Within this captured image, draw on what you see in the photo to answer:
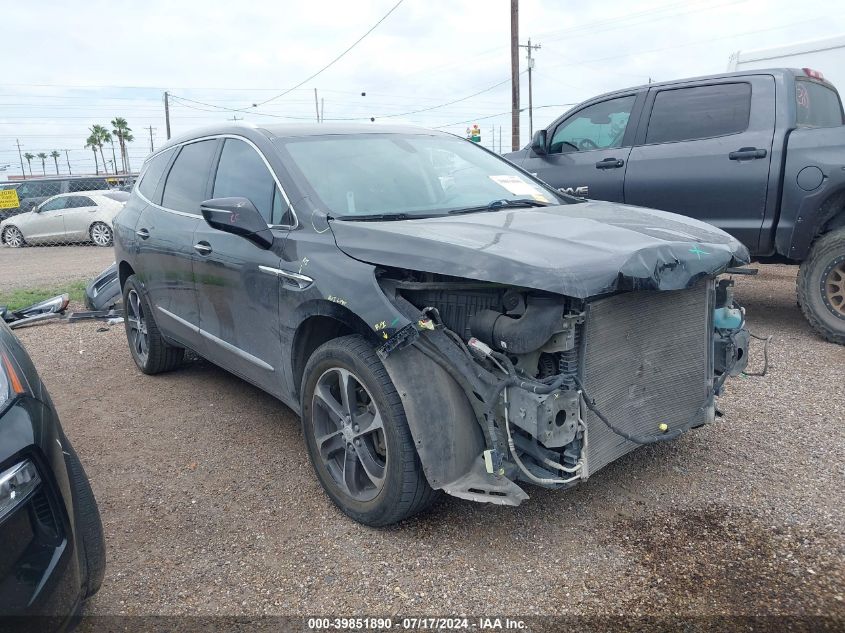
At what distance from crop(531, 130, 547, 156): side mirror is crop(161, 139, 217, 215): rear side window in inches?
132

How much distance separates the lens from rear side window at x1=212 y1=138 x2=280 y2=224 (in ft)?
11.6

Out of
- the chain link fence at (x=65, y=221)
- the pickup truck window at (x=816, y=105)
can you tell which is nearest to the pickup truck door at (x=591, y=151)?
the pickup truck window at (x=816, y=105)

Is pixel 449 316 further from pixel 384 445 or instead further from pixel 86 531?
pixel 86 531

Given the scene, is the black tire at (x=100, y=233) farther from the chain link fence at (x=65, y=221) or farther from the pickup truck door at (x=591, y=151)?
the pickup truck door at (x=591, y=151)

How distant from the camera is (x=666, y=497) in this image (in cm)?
315

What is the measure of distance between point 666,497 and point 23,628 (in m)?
2.57

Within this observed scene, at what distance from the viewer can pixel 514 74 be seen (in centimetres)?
2111

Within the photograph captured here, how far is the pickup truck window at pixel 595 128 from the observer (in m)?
6.45

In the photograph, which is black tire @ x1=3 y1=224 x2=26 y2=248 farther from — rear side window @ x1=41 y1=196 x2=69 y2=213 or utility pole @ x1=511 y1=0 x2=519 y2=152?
utility pole @ x1=511 y1=0 x2=519 y2=152

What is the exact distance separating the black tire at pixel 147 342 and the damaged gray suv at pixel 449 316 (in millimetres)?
1412

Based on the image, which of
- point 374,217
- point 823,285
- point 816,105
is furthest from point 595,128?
point 374,217

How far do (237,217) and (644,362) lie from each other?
196cm

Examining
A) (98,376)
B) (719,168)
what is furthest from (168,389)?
(719,168)

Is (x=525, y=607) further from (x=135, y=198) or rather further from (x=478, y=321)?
(x=135, y=198)
